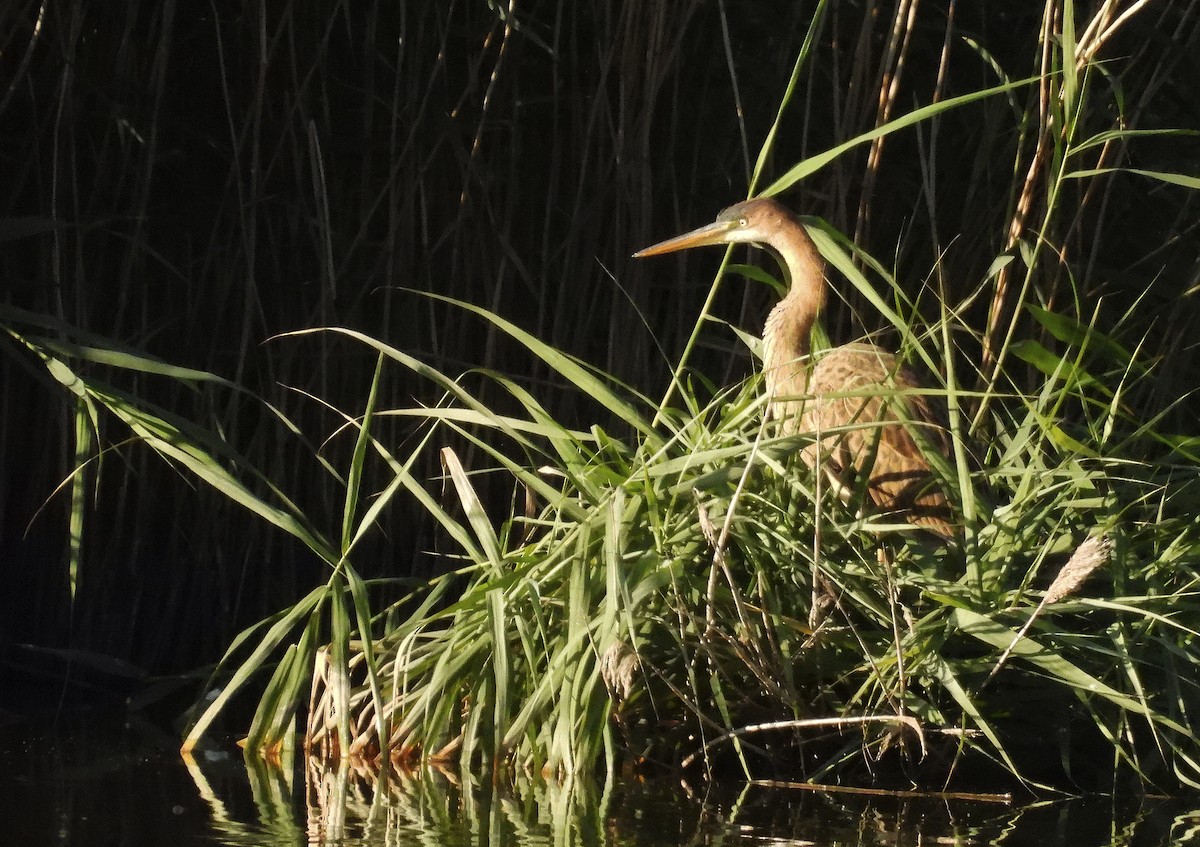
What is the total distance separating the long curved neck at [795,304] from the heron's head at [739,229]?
4cm

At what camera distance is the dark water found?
2748 mm

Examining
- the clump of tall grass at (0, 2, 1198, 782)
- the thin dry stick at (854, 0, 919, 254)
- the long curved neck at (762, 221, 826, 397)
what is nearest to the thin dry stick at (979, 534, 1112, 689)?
the clump of tall grass at (0, 2, 1198, 782)

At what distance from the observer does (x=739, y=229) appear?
450cm

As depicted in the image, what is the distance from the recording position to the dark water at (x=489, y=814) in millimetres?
2748

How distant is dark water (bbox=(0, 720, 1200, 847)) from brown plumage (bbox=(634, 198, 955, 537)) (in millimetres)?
609

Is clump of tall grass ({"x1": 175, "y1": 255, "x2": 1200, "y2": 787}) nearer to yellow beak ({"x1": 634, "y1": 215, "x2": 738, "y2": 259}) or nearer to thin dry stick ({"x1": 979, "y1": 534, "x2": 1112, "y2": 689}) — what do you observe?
thin dry stick ({"x1": 979, "y1": 534, "x2": 1112, "y2": 689})

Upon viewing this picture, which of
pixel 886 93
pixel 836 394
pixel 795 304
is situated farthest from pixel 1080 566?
pixel 795 304

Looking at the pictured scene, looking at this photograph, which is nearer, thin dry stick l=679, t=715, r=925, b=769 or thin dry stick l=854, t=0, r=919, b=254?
thin dry stick l=679, t=715, r=925, b=769

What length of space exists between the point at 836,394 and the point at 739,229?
4.62 feet

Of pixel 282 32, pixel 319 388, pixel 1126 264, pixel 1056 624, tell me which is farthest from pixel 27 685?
pixel 1126 264

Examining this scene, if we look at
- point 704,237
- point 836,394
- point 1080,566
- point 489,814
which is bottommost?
point 489,814

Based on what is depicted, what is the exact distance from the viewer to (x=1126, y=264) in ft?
16.6

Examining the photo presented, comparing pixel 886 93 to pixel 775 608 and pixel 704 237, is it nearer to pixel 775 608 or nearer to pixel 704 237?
pixel 704 237

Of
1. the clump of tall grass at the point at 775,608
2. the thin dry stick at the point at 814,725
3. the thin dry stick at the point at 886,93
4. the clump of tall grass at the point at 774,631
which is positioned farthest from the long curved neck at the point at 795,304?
the thin dry stick at the point at 814,725
